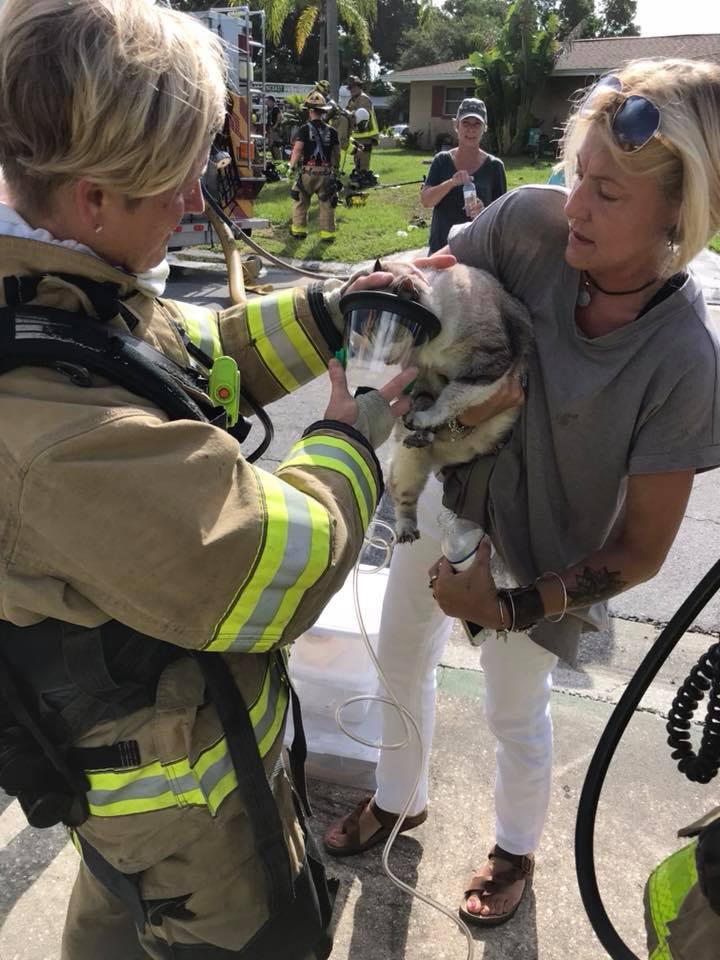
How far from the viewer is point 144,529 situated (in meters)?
1.01

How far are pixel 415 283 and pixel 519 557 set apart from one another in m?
0.74

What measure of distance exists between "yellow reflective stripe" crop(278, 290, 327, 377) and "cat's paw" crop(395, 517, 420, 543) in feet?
2.09

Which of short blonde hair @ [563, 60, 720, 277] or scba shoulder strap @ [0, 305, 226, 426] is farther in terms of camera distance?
short blonde hair @ [563, 60, 720, 277]

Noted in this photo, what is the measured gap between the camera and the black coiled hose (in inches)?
57.6

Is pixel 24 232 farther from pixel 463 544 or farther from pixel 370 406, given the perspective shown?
pixel 463 544

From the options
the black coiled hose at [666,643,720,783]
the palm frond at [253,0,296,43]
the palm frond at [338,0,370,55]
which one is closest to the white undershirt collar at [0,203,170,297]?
the black coiled hose at [666,643,720,783]

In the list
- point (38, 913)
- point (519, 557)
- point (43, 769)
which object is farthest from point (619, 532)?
point (38, 913)

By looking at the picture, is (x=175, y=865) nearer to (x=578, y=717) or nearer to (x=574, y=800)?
(x=574, y=800)

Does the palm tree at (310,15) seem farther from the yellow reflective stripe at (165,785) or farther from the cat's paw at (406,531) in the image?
the yellow reflective stripe at (165,785)

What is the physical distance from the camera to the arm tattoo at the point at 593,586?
170cm

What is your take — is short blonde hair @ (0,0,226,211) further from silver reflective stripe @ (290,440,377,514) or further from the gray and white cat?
the gray and white cat

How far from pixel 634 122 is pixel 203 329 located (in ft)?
3.28

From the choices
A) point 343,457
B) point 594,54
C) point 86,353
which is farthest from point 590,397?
point 594,54

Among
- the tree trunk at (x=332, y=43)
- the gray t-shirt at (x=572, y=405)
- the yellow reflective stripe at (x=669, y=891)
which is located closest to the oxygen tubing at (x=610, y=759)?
the gray t-shirt at (x=572, y=405)
